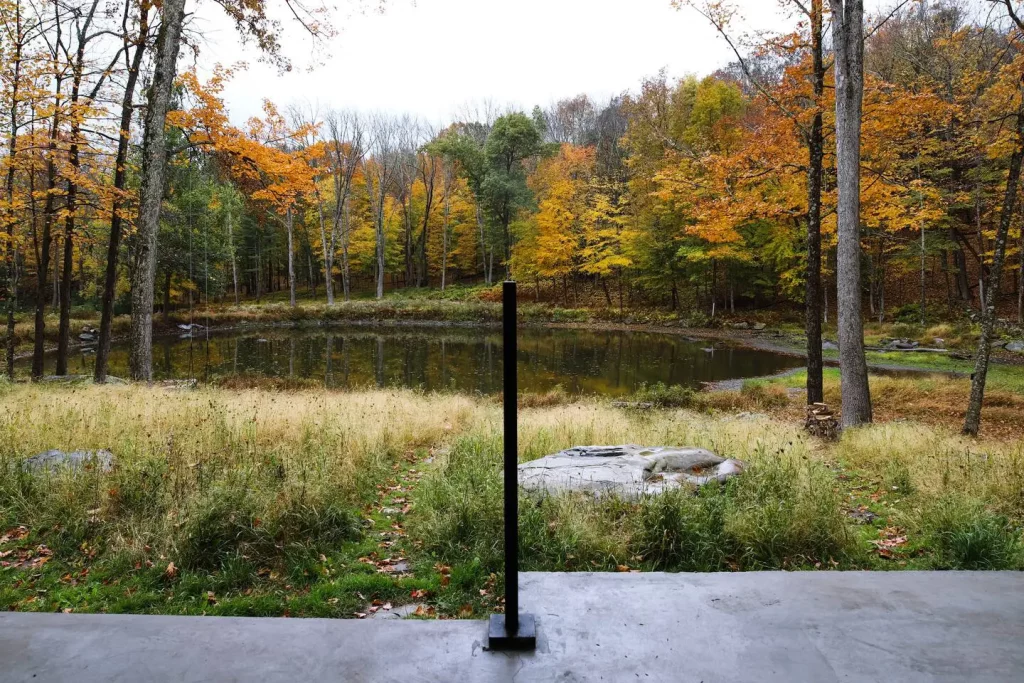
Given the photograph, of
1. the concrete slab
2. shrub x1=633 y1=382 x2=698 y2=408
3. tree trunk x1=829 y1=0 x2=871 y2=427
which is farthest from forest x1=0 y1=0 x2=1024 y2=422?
the concrete slab

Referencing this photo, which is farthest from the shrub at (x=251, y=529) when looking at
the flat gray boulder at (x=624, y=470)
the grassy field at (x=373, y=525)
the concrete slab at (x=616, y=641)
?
the flat gray boulder at (x=624, y=470)

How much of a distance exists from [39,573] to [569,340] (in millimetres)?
25513

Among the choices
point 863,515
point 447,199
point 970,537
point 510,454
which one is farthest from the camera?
point 447,199

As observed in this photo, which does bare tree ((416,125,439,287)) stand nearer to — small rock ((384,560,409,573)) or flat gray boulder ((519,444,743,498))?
flat gray boulder ((519,444,743,498))

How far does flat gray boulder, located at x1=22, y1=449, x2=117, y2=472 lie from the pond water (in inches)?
463

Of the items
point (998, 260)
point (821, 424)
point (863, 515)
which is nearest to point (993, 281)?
point (998, 260)

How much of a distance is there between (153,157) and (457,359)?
1378cm

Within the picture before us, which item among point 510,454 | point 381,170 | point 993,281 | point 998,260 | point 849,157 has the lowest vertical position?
point 510,454

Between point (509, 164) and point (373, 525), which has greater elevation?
point (509, 164)

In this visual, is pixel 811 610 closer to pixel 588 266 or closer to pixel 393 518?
pixel 393 518

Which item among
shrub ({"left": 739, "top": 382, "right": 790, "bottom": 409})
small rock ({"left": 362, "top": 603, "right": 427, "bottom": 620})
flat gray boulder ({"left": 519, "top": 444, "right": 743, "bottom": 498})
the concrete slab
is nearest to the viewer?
the concrete slab

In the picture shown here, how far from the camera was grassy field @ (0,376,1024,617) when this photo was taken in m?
3.64

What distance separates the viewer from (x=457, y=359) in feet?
76.9

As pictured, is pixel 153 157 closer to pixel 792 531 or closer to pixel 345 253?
pixel 792 531
